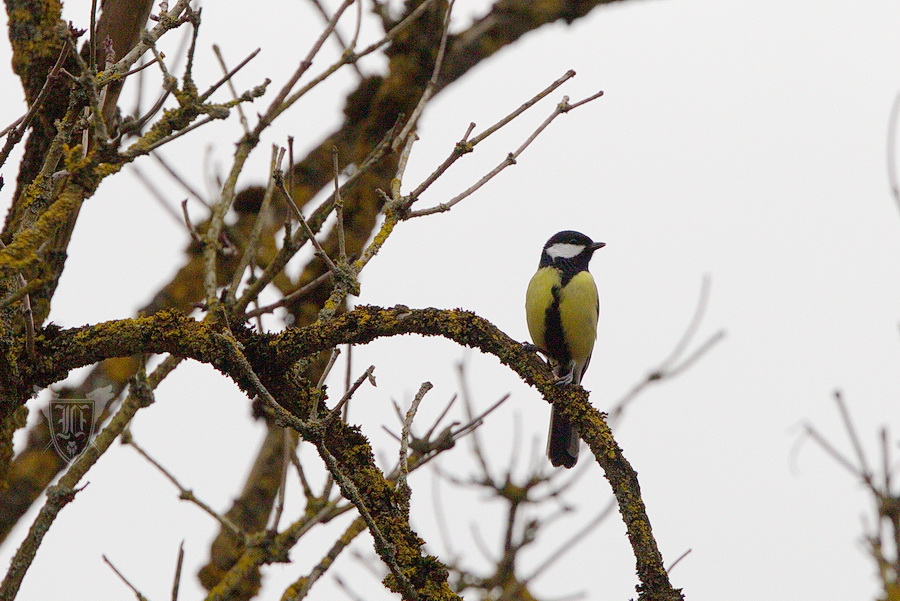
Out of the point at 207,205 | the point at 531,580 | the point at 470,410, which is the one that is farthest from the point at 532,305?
the point at 207,205

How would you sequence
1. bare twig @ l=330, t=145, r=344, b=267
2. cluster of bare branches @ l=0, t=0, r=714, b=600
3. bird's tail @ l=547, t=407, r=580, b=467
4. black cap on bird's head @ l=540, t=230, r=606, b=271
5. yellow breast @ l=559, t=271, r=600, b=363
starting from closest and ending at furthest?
cluster of bare branches @ l=0, t=0, r=714, b=600
bare twig @ l=330, t=145, r=344, b=267
bird's tail @ l=547, t=407, r=580, b=467
yellow breast @ l=559, t=271, r=600, b=363
black cap on bird's head @ l=540, t=230, r=606, b=271

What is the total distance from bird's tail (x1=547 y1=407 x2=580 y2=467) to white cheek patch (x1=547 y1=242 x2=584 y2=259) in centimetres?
Answer: 103

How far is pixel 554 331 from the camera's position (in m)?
4.55

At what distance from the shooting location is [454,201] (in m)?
2.66

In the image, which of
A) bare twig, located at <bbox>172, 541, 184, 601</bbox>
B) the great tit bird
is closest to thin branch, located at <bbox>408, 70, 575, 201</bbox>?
bare twig, located at <bbox>172, 541, 184, 601</bbox>

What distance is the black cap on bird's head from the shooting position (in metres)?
4.98

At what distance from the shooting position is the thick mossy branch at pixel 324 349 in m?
2.18

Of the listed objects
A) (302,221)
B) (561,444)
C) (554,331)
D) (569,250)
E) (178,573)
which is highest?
(569,250)

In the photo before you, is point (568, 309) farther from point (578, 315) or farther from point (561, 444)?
point (561, 444)

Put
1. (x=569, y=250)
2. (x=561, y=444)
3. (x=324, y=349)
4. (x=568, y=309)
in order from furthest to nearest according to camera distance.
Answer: (x=569, y=250)
(x=568, y=309)
(x=561, y=444)
(x=324, y=349)

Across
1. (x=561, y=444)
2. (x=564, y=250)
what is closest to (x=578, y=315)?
(x=561, y=444)

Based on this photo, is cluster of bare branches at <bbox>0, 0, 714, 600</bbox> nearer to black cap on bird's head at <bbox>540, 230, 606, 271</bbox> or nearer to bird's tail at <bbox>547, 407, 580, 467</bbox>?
bird's tail at <bbox>547, 407, 580, 467</bbox>

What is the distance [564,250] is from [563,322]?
2.45 ft

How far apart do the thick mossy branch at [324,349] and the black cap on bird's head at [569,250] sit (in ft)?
8.73
